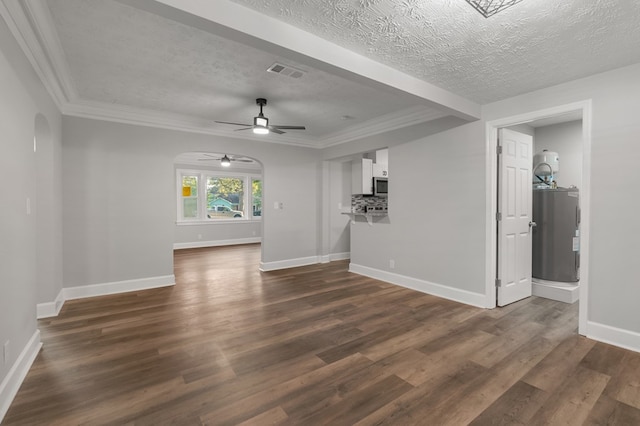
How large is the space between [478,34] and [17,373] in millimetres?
4186

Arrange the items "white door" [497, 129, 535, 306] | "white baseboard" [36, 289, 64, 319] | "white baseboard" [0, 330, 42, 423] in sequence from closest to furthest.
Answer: "white baseboard" [0, 330, 42, 423], "white baseboard" [36, 289, 64, 319], "white door" [497, 129, 535, 306]

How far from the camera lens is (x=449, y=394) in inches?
80.9

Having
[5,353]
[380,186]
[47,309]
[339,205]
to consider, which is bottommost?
[47,309]

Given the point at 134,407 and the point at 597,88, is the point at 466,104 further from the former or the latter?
the point at 134,407

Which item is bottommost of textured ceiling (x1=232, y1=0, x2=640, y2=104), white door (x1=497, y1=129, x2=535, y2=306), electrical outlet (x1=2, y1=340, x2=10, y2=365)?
electrical outlet (x1=2, y1=340, x2=10, y2=365)

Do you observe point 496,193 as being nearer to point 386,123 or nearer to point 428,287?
point 428,287

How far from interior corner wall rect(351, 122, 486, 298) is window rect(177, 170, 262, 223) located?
5.56 metres

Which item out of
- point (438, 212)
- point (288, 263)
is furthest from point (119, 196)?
point (438, 212)

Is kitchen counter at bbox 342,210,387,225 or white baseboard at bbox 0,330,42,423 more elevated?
kitchen counter at bbox 342,210,387,225

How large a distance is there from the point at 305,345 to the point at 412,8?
110 inches

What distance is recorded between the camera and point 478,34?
2.24m

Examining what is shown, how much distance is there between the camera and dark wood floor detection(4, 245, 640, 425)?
6.16 ft

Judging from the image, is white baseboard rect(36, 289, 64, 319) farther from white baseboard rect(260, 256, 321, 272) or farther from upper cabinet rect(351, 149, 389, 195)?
upper cabinet rect(351, 149, 389, 195)

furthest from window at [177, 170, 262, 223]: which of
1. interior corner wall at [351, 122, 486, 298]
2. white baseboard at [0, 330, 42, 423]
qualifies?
white baseboard at [0, 330, 42, 423]
